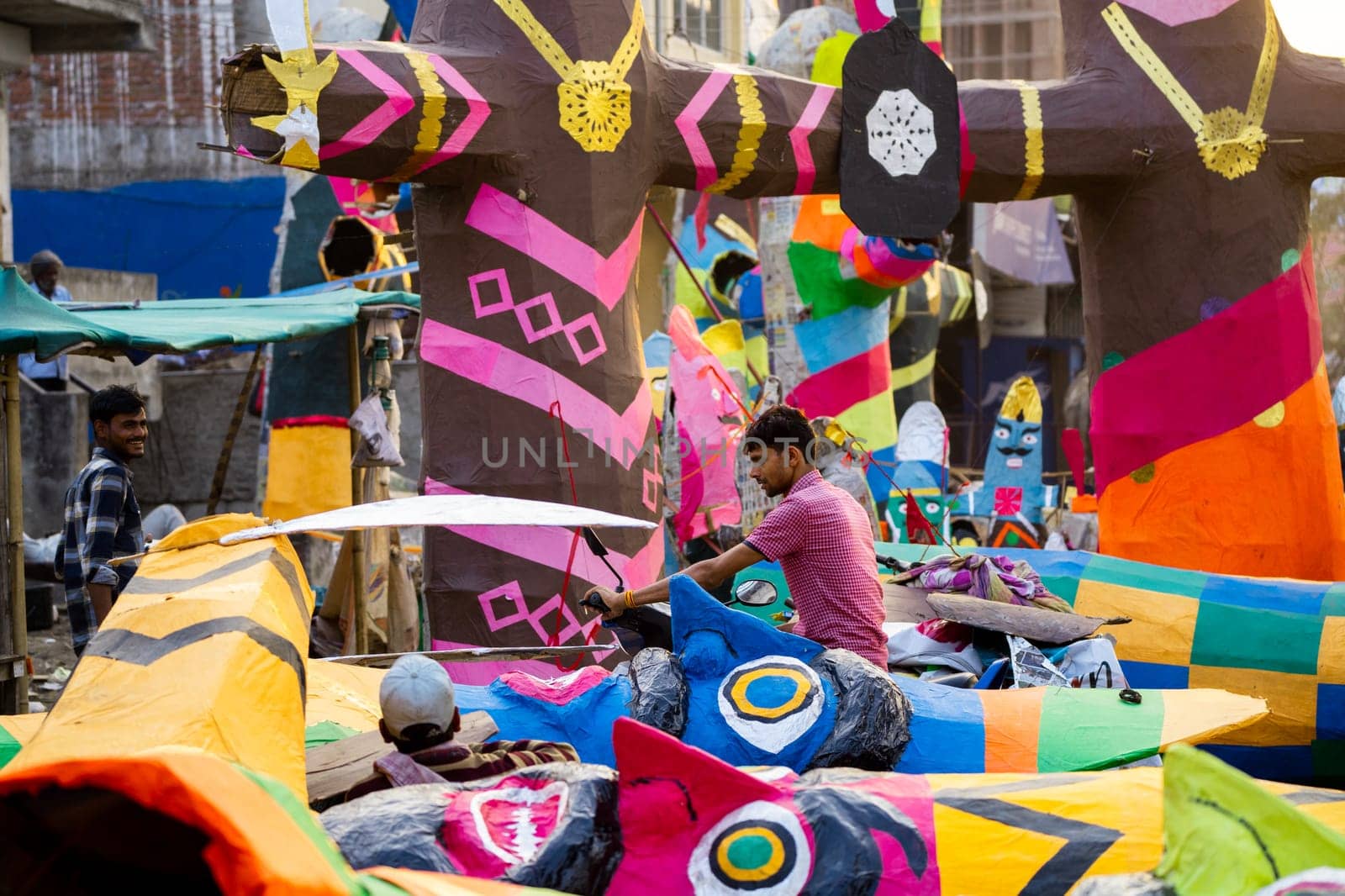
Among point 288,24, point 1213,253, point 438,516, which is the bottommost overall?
point 438,516

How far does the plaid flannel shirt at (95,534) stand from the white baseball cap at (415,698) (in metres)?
2.35

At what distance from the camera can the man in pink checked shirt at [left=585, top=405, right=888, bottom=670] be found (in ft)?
16.2

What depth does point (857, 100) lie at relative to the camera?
759 centimetres

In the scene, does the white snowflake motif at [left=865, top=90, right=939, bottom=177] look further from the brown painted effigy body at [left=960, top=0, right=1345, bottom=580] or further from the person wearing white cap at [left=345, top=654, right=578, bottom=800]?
the person wearing white cap at [left=345, top=654, right=578, bottom=800]

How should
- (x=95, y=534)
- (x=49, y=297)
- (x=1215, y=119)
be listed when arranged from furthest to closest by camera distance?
1. (x=49, y=297)
2. (x=1215, y=119)
3. (x=95, y=534)

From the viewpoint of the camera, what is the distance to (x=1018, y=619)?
5.84 meters

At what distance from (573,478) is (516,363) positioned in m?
0.57

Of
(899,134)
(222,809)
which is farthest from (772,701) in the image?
(899,134)

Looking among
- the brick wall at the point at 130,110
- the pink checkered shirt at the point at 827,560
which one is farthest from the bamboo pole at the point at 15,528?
the brick wall at the point at 130,110

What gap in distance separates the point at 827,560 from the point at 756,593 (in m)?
1.30

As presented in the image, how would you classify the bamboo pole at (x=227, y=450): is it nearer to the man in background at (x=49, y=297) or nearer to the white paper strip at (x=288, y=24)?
the man in background at (x=49, y=297)

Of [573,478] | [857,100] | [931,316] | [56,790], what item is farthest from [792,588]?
[931,316]

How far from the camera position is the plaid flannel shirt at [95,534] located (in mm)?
5551

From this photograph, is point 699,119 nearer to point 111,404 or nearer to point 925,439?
point 111,404
